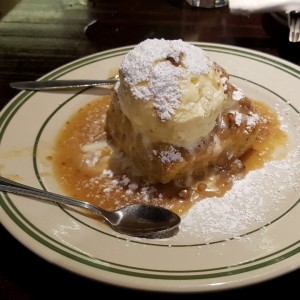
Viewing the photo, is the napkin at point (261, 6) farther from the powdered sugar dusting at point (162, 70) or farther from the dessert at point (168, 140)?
the powdered sugar dusting at point (162, 70)

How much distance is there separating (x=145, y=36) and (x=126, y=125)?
2.66 ft

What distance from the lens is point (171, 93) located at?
3.94 feet

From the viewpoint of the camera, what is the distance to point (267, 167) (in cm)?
132

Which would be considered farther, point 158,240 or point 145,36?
point 145,36

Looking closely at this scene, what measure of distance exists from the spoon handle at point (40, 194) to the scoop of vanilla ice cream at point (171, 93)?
256 millimetres

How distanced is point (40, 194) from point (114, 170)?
0.27 metres

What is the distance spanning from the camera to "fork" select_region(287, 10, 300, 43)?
1847 mm

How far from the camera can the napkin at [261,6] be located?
1930 mm

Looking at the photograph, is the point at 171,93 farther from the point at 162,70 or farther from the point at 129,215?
the point at 129,215

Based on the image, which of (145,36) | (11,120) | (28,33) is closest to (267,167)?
(11,120)

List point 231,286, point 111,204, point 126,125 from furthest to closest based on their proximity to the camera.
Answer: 1. point 126,125
2. point 111,204
3. point 231,286

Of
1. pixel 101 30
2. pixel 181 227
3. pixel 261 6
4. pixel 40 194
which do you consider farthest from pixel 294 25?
pixel 40 194

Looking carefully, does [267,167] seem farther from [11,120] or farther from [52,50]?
[52,50]

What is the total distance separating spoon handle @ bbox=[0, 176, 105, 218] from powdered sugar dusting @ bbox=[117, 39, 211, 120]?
10.7 inches
